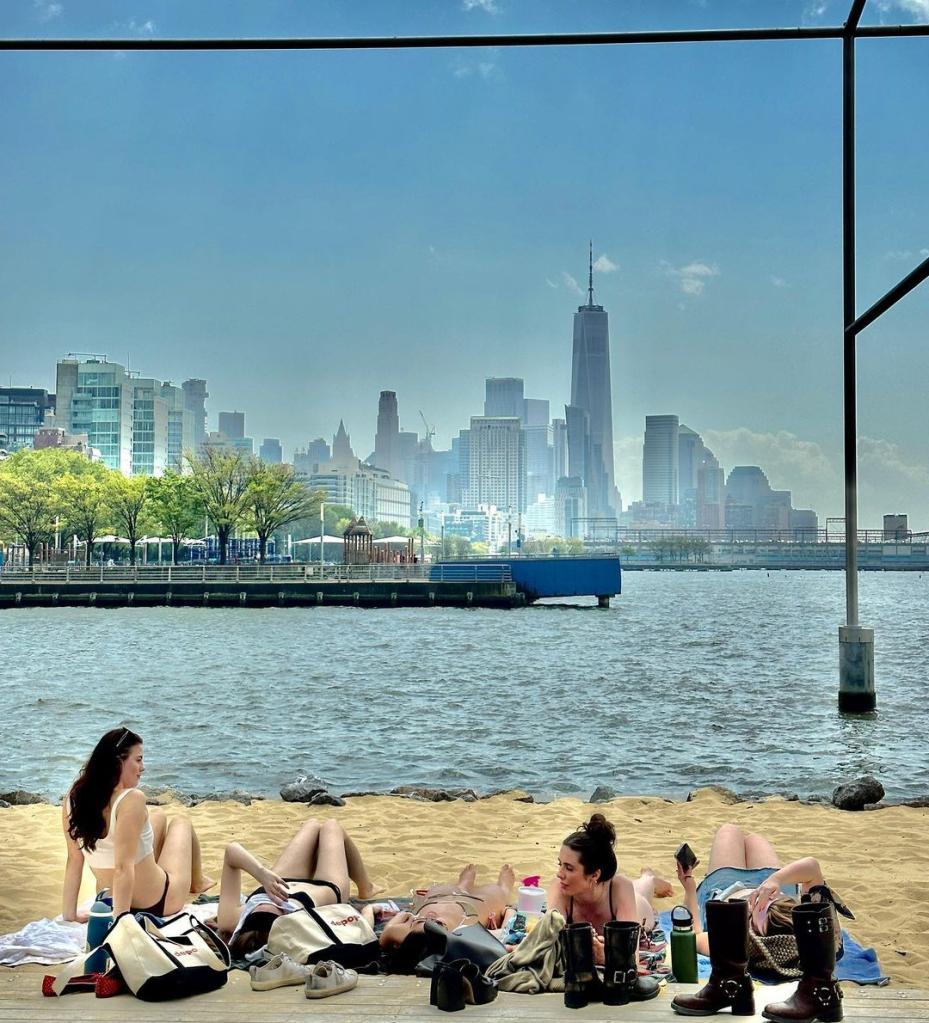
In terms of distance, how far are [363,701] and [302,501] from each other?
2844 inches

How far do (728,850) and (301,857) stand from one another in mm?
2324

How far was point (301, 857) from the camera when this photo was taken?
251 inches

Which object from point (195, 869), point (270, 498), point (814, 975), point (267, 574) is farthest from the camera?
point (270, 498)

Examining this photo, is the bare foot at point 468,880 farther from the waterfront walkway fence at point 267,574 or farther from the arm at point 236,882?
the waterfront walkway fence at point 267,574

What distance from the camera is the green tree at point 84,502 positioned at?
92.8 meters

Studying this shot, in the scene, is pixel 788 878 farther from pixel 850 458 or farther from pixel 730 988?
pixel 850 458

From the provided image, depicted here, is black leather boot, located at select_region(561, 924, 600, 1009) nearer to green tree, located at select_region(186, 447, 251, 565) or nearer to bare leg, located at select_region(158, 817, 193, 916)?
bare leg, located at select_region(158, 817, 193, 916)

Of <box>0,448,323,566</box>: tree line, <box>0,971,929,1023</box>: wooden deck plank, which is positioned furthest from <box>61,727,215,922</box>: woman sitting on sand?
<box>0,448,323,566</box>: tree line

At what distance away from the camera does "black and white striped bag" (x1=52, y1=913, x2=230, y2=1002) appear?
15.4 ft

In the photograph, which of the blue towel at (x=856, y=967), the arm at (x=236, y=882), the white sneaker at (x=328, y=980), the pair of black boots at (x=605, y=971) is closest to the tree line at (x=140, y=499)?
the arm at (x=236, y=882)

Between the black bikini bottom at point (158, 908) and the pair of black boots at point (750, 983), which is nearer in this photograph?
the pair of black boots at point (750, 983)

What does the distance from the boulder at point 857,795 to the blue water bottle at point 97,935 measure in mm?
8793

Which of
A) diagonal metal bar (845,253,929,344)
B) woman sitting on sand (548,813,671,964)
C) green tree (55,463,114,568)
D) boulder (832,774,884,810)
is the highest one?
green tree (55,463,114,568)

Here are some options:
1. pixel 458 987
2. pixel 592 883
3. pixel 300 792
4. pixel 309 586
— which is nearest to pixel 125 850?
pixel 458 987
